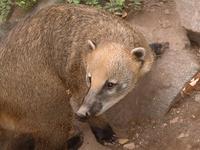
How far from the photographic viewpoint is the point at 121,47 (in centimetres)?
520

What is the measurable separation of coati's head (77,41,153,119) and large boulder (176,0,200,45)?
96 cm

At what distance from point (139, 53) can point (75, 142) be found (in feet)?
4.55

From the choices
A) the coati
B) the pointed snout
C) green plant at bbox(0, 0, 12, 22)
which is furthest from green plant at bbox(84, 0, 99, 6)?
the pointed snout

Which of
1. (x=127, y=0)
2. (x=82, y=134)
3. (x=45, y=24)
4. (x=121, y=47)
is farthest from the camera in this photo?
(x=127, y=0)

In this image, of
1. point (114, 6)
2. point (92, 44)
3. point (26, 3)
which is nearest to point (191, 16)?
point (114, 6)

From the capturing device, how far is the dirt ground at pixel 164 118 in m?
5.50

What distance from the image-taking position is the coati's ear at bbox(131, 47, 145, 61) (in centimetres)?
515

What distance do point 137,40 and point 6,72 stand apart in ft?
4.17

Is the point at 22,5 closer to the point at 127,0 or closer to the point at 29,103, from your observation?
the point at 127,0

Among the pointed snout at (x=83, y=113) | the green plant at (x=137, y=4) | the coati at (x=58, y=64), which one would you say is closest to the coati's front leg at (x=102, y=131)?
the coati at (x=58, y=64)

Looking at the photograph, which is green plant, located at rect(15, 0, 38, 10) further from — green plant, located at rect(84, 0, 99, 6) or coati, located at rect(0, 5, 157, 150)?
coati, located at rect(0, 5, 157, 150)

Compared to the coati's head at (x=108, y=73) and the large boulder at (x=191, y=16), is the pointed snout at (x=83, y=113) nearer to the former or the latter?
the coati's head at (x=108, y=73)

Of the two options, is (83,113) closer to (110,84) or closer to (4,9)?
(110,84)

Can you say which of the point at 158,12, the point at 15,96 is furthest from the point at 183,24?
the point at 15,96
